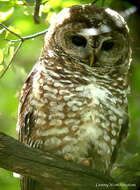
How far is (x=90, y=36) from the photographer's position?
4082 mm

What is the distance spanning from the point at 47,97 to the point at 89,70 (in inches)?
17.0

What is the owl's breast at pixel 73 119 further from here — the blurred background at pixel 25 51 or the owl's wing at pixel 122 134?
the blurred background at pixel 25 51

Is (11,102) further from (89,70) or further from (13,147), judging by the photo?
(13,147)

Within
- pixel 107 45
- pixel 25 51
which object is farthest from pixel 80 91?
pixel 25 51

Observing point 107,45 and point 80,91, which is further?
point 107,45

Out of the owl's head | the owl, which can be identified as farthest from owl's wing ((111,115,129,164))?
the owl's head

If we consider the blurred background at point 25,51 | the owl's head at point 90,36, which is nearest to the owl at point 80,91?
the owl's head at point 90,36

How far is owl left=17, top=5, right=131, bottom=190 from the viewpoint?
3.80 m

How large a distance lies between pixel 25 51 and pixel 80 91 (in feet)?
4.15

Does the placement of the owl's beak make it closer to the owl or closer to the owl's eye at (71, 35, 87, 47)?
the owl

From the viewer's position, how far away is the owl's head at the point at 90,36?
4109mm

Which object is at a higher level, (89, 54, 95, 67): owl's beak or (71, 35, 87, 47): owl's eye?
(71, 35, 87, 47): owl's eye

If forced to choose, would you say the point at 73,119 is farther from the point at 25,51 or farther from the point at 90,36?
the point at 25,51

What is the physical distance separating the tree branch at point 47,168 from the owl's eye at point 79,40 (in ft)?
3.46
